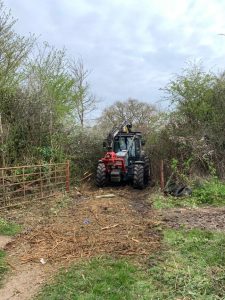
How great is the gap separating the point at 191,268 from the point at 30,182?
729 centimetres

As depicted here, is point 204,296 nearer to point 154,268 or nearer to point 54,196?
point 154,268

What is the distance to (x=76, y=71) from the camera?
100.0 feet

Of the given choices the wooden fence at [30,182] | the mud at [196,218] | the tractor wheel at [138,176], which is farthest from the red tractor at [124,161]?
the mud at [196,218]

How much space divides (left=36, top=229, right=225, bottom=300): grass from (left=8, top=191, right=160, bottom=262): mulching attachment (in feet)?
1.49

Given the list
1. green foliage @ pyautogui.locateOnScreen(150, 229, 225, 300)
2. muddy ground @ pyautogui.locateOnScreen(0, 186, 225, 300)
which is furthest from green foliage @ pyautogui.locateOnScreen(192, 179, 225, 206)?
green foliage @ pyautogui.locateOnScreen(150, 229, 225, 300)

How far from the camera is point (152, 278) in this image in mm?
4738

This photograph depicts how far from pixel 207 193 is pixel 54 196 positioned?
4.86 m

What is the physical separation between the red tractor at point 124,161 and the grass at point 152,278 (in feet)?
25.1

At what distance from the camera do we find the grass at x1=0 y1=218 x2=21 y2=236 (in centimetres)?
767

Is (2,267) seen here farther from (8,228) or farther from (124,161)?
(124,161)

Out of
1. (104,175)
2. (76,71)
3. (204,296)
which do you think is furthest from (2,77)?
(76,71)

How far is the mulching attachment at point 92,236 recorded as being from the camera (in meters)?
5.90

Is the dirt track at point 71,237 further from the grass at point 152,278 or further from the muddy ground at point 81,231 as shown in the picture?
the grass at point 152,278

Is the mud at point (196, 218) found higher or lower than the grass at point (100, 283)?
higher
